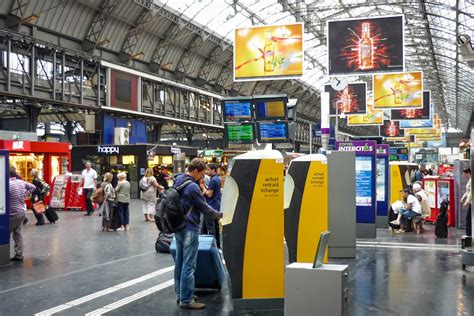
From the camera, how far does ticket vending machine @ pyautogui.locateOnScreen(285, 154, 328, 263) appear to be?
276 inches

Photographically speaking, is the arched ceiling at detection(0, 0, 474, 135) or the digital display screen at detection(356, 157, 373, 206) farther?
the arched ceiling at detection(0, 0, 474, 135)

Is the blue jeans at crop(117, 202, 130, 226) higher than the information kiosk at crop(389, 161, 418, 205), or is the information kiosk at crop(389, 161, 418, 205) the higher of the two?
the information kiosk at crop(389, 161, 418, 205)

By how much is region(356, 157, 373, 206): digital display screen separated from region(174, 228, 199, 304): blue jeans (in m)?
6.61

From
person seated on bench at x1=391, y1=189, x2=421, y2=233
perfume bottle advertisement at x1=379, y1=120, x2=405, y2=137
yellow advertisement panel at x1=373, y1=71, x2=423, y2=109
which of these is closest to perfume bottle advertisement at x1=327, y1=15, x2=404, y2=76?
person seated on bench at x1=391, y1=189, x2=421, y2=233

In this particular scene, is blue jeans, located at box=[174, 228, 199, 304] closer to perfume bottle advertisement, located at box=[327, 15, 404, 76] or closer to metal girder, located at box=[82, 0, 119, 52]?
perfume bottle advertisement, located at box=[327, 15, 404, 76]

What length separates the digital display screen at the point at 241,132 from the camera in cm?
1217

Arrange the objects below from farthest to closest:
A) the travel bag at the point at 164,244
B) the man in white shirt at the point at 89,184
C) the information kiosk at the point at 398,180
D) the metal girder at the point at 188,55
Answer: the metal girder at the point at 188,55 → the man in white shirt at the point at 89,184 → the information kiosk at the point at 398,180 → the travel bag at the point at 164,244

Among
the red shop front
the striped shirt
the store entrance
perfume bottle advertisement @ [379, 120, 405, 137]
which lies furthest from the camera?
perfume bottle advertisement @ [379, 120, 405, 137]

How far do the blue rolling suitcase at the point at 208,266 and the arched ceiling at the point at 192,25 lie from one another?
20945 mm

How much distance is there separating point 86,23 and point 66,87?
4.34 metres

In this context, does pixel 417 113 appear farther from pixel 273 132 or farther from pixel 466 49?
pixel 466 49

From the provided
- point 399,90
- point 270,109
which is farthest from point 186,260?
point 399,90

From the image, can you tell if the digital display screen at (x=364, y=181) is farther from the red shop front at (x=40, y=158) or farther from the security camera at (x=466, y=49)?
the red shop front at (x=40, y=158)

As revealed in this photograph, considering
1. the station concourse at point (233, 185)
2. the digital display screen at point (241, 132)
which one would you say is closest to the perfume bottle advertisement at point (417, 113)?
the station concourse at point (233, 185)
